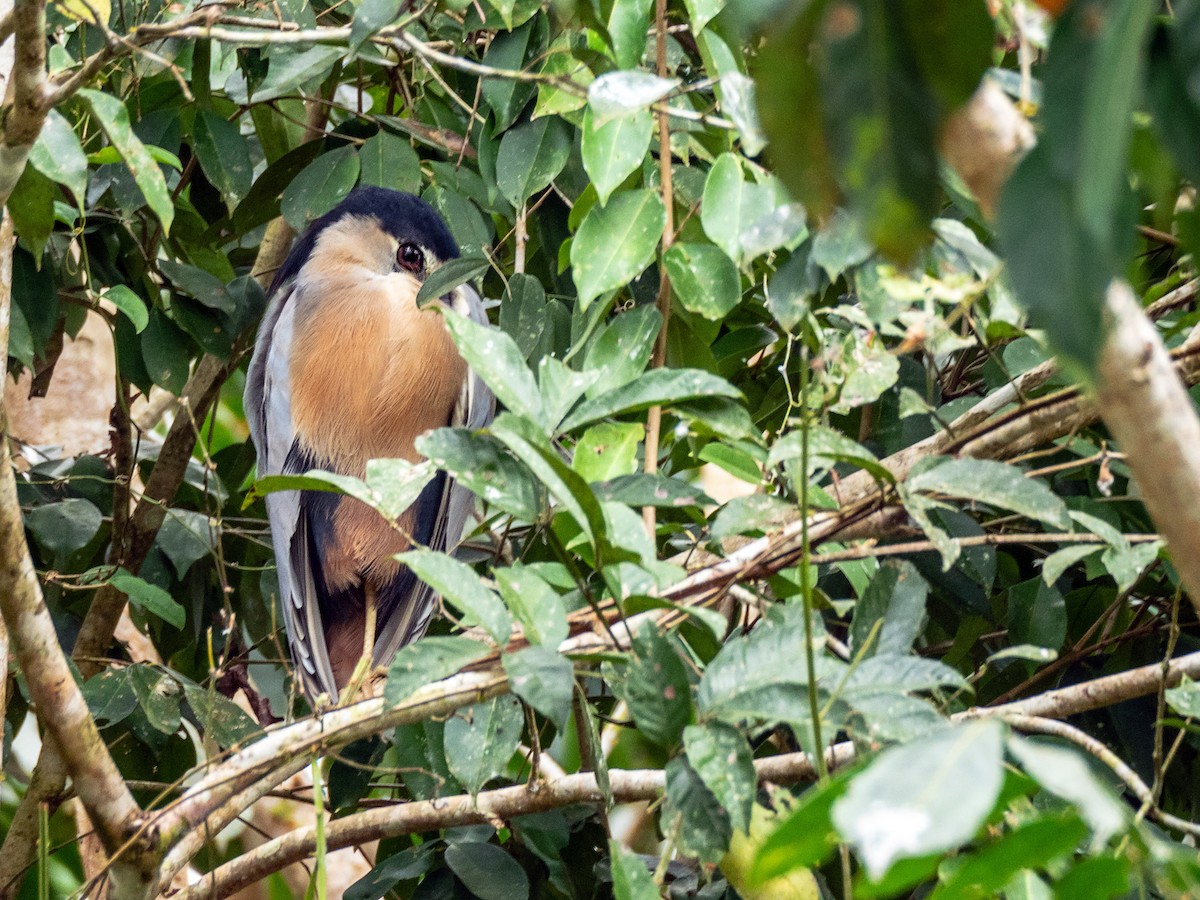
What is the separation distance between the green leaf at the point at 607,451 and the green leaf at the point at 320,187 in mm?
794

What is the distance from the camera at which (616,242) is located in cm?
113

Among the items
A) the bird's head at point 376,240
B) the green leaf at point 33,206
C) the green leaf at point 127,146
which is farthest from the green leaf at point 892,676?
the bird's head at point 376,240

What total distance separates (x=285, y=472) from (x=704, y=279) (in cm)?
121

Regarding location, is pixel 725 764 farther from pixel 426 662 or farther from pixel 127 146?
pixel 127 146

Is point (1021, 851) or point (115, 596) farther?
point (115, 596)

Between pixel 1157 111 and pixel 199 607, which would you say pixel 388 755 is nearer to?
pixel 199 607

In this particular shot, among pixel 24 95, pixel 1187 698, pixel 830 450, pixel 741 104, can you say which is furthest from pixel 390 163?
pixel 1187 698

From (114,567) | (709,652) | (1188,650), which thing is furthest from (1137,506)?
(114,567)

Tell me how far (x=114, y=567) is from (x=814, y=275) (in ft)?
3.82

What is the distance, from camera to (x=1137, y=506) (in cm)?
138

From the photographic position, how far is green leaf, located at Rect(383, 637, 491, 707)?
765 millimetres

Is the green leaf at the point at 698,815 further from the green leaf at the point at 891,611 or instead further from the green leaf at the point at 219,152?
the green leaf at the point at 219,152

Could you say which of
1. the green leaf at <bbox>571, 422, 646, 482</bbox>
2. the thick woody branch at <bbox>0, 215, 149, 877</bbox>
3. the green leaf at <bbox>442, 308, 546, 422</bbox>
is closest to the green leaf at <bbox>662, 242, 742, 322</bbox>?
the green leaf at <bbox>571, 422, 646, 482</bbox>

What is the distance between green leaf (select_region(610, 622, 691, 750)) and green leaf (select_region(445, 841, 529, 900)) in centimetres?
60
